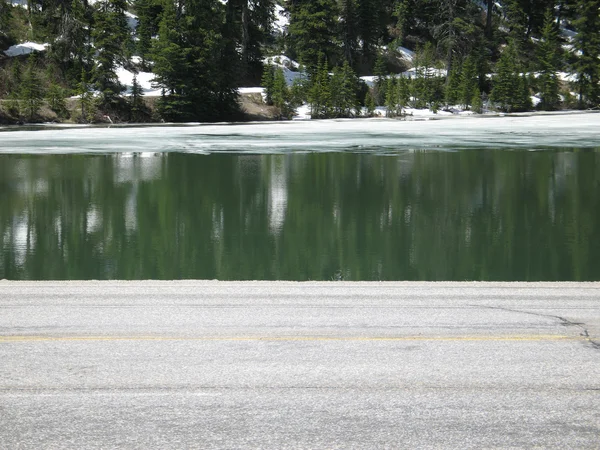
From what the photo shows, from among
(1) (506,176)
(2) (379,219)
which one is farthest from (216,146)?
(2) (379,219)

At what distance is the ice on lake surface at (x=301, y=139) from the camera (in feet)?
144

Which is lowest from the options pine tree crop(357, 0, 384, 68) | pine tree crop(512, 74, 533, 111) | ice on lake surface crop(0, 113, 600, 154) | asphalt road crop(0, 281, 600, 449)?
asphalt road crop(0, 281, 600, 449)

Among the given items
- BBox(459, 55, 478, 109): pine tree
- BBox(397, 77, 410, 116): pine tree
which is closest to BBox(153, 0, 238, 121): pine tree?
BBox(397, 77, 410, 116): pine tree

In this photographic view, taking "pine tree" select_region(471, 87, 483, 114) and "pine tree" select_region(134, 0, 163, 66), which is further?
"pine tree" select_region(471, 87, 483, 114)

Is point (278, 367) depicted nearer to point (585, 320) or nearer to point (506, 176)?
point (585, 320)

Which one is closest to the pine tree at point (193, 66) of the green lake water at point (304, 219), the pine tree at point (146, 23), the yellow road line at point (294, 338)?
the pine tree at point (146, 23)

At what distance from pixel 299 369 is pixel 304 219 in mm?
14000

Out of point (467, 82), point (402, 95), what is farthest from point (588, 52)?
point (402, 95)

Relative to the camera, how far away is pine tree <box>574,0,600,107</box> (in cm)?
10388

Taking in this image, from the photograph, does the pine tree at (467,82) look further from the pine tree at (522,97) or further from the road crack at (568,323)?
the road crack at (568,323)

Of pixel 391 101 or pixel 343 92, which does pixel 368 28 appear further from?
pixel 343 92

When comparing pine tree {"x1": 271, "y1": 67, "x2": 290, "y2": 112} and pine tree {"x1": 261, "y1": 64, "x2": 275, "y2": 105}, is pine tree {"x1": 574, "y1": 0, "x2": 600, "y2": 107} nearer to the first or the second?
pine tree {"x1": 271, "y1": 67, "x2": 290, "y2": 112}

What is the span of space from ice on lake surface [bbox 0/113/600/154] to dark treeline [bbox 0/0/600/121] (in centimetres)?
1098

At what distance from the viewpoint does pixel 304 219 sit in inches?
859
